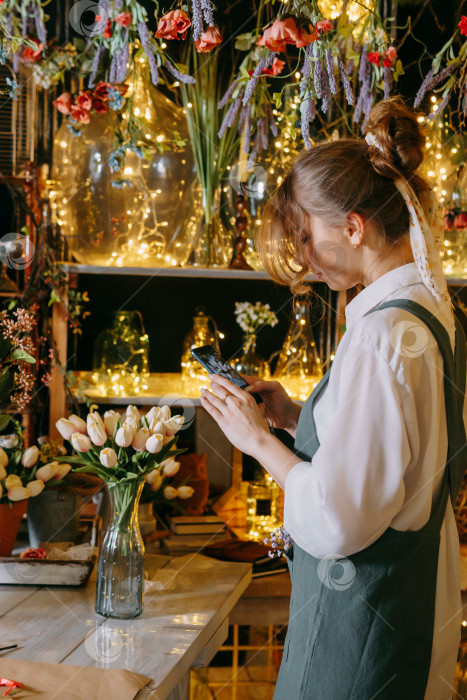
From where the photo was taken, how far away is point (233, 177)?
7.48 ft

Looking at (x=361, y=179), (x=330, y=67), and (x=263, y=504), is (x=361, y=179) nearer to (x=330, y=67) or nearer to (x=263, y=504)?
(x=330, y=67)

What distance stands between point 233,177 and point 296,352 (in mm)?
576

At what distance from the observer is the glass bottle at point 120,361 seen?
219cm

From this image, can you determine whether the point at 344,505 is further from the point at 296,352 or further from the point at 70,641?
the point at 296,352

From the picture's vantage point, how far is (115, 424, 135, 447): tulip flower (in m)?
1.53

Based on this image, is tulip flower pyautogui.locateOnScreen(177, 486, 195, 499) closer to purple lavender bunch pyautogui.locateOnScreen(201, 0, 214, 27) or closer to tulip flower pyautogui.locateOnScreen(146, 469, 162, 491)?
tulip flower pyautogui.locateOnScreen(146, 469, 162, 491)

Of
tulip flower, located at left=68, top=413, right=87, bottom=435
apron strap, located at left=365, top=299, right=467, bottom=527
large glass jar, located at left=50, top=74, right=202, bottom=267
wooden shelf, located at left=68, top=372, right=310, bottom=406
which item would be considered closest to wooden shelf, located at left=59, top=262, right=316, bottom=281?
large glass jar, located at left=50, top=74, right=202, bottom=267

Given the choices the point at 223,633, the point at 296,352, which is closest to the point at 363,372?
the point at 223,633

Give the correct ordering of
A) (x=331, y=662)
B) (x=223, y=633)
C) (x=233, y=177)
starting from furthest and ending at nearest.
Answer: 1. (x=233, y=177)
2. (x=223, y=633)
3. (x=331, y=662)

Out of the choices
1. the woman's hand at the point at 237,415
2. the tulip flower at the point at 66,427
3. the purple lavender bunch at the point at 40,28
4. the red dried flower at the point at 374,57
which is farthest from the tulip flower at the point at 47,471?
the red dried flower at the point at 374,57

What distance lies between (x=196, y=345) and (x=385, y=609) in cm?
130

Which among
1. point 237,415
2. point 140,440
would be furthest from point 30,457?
point 237,415

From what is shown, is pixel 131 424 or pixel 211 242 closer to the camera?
pixel 131 424

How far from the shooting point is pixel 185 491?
6.67 feet
